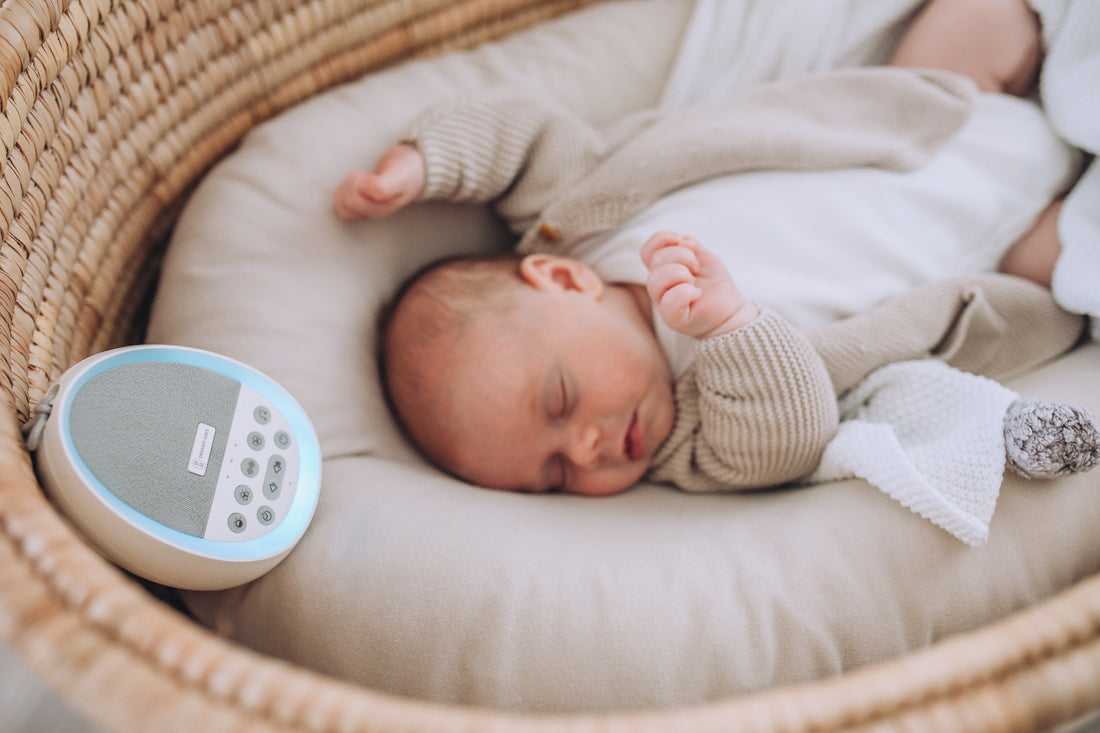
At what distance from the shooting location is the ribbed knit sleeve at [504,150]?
0.96 metres

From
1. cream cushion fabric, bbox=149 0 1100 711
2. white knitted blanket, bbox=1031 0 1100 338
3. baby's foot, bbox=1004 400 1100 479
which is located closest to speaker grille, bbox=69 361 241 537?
cream cushion fabric, bbox=149 0 1100 711

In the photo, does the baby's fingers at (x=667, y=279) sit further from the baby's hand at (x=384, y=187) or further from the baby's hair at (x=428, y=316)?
the baby's hand at (x=384, y=187)

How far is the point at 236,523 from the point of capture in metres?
0.64

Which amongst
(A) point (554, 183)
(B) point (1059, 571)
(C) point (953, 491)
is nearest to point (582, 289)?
(A) point (554, 183)

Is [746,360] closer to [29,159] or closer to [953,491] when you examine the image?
[953,491]

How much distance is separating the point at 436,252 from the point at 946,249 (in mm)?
700

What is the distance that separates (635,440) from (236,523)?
1.48 ft

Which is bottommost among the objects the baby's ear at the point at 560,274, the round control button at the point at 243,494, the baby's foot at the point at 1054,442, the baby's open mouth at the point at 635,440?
the baby's open mouth at the point at 635,440

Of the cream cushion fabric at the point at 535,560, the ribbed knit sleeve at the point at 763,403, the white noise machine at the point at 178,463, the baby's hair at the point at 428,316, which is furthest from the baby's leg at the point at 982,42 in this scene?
the white noise machine at the point at 178,463

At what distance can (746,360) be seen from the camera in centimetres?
81

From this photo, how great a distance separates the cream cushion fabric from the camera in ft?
2.12

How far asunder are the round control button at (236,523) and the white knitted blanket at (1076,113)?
0.96 metres

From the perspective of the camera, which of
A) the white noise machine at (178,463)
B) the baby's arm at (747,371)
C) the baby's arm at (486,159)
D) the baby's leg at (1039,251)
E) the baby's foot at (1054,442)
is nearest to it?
the white noise machine at (178,463)

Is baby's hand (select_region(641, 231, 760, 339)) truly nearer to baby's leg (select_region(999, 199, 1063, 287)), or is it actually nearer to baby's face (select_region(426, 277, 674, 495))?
baby's face (select_region(426, 277, 674, 495))
